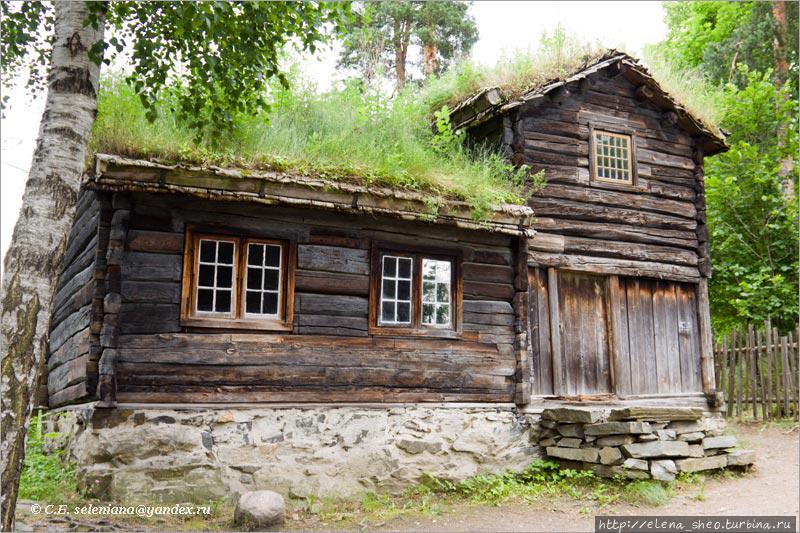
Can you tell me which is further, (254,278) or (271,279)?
(271,279)

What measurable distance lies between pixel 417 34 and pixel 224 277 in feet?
39.0

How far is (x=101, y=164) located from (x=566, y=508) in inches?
261

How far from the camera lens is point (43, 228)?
5781mm

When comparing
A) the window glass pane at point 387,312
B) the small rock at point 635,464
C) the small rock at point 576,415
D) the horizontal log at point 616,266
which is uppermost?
the horizontal log at point 616,266

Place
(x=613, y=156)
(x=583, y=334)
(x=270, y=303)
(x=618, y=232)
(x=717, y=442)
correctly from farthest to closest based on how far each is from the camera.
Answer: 1. (x=613, y=156)
2. (x=618, y=232)
3. (x=583, y=334)
4. (x=717, y=442)
5. (x=270, y=303)

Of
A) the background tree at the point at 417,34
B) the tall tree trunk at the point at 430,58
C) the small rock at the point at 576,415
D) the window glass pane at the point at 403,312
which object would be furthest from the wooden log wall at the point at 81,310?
the tall tree trunk at the point at 430,58

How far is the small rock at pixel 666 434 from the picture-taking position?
29.1 ft

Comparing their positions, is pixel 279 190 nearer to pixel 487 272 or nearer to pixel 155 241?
pixel 155 241

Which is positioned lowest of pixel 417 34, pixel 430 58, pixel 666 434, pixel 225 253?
pixel 666 434

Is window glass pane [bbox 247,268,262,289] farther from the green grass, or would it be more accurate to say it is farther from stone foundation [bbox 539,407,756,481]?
stone foundation [bbox 539,407,756,481]

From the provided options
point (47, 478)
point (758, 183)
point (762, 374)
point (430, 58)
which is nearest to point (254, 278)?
point (47, 478)

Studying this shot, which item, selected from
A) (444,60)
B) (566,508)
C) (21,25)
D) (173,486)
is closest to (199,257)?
(173,486)

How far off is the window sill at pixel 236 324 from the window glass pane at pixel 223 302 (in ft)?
0.47

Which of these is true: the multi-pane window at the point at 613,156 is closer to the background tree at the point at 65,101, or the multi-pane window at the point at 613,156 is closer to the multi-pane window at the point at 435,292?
the multi-pane window at the point at 435,292
